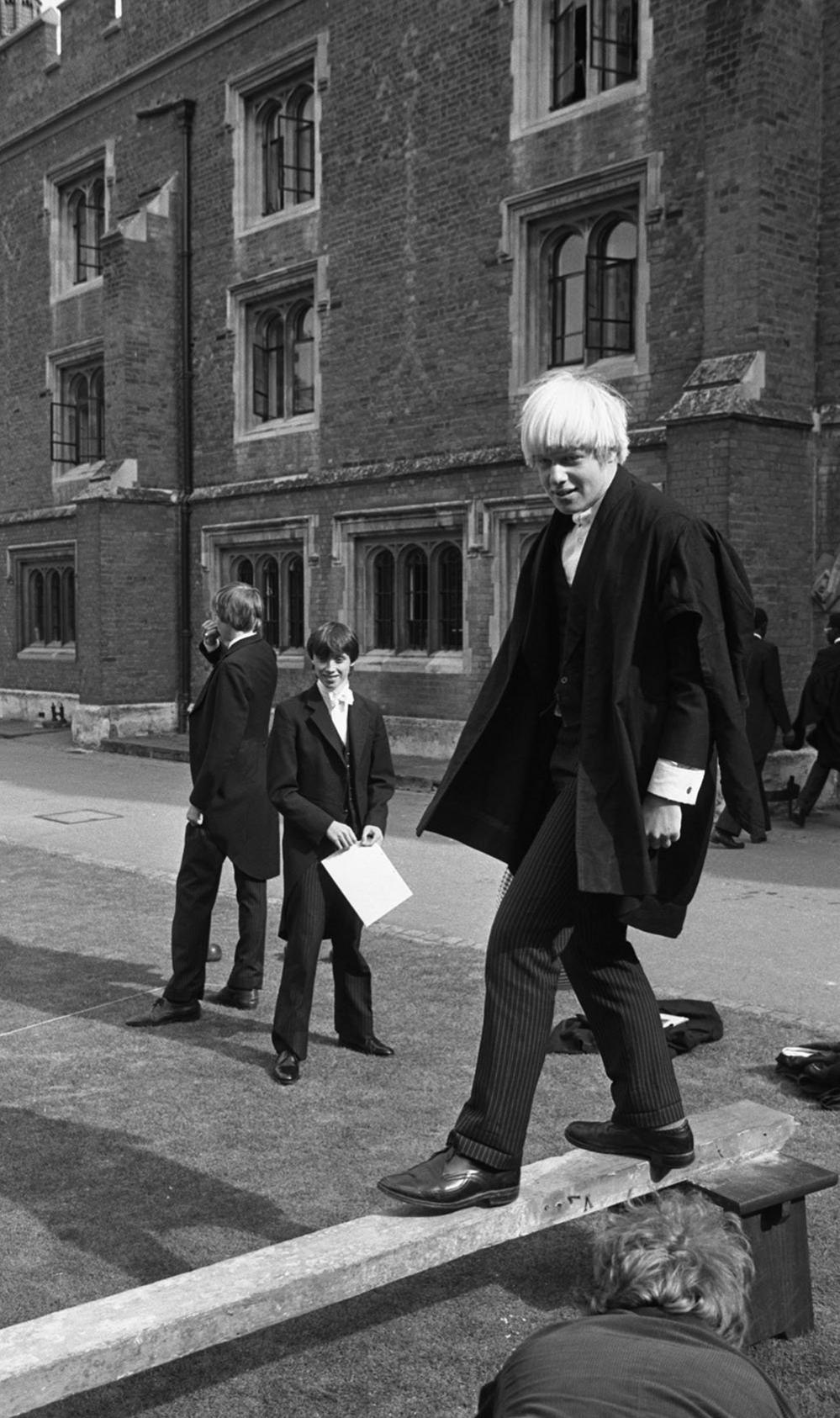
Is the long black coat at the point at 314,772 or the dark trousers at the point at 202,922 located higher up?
the long black coat at the point at 314,772

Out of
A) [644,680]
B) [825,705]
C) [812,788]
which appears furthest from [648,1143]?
[812,788]

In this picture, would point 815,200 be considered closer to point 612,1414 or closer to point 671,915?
point 671,915

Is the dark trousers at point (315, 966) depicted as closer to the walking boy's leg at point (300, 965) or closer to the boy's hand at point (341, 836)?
the walking boy's leg at point (300, 965)

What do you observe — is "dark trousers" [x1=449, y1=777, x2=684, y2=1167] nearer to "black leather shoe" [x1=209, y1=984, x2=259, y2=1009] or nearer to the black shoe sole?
the black shoe sole

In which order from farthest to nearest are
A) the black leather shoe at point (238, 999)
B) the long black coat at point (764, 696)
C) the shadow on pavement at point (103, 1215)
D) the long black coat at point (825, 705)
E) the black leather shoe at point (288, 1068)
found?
the long black coat at point (764, 696), the long black coat at point (825, 705), the black leather shoe at point (238, 999), the black leather shoe at point (288, 1068), the shadow on pavement at point (103, 1215)

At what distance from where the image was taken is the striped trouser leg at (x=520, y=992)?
3.24 metres

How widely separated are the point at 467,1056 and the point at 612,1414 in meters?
3.97

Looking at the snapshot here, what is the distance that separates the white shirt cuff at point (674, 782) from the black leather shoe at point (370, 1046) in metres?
2.89

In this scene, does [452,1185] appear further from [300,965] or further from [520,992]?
[300,965]

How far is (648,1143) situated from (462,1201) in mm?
513

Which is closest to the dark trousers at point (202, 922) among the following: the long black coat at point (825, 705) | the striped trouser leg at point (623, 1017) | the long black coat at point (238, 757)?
the long black coat at point (238, 757)

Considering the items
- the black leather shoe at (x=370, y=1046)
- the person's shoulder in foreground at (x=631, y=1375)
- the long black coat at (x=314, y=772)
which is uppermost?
the long black coat at (x=314, y=772)

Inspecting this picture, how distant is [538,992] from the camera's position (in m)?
3.29

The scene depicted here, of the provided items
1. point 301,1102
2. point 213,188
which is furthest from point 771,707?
point 213,188
